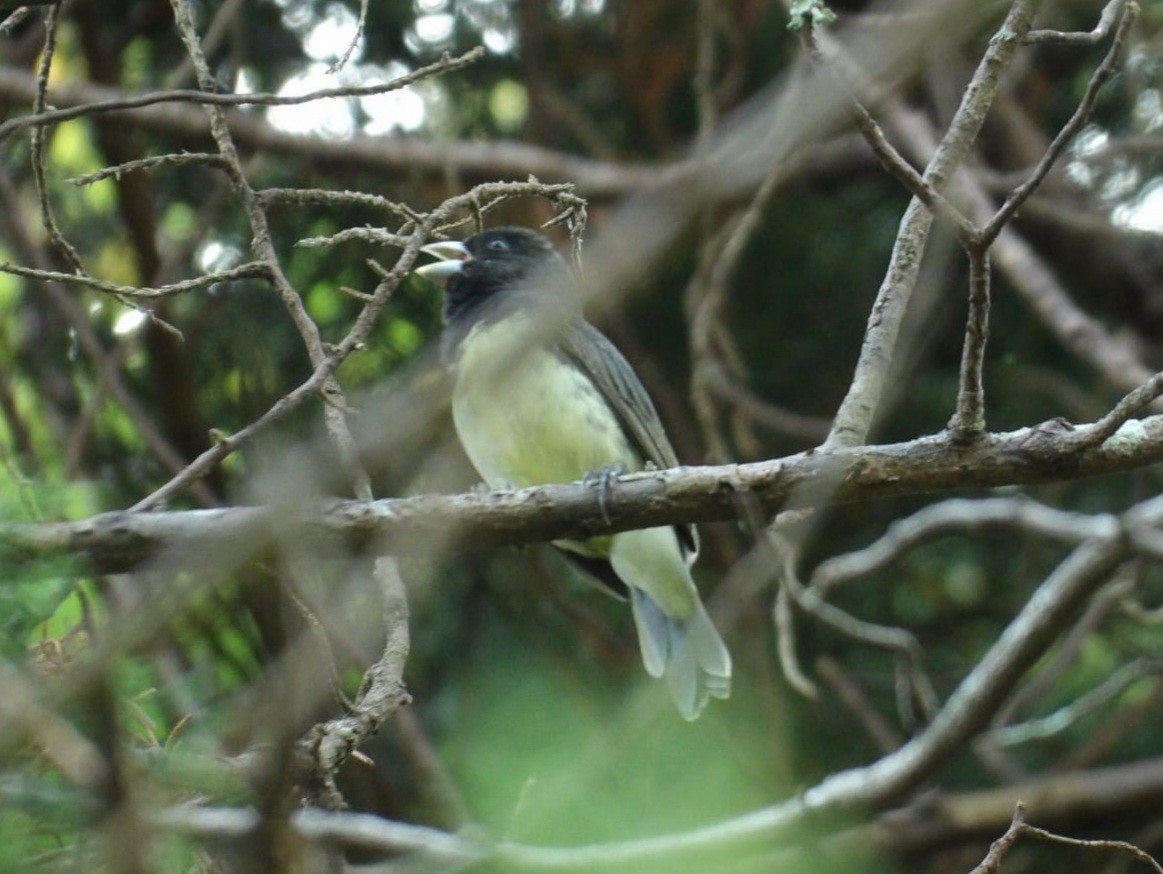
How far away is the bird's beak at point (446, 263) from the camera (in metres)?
4.86

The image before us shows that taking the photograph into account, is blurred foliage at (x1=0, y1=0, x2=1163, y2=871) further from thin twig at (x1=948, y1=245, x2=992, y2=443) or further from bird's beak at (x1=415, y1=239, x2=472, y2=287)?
thin twig at (x1=948, y1=245, x2=992, y2=443)

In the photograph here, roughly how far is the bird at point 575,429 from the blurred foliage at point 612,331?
20 cm

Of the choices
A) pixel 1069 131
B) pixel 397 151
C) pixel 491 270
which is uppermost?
pixel 397 151

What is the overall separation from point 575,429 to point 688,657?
78 cm

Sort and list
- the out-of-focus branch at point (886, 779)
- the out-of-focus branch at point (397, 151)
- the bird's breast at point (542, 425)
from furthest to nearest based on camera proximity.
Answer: the out-of-focus branch at point (397, 151), the bird's breast at point (542, 425), the out-of-focus branch at point (886, 779)

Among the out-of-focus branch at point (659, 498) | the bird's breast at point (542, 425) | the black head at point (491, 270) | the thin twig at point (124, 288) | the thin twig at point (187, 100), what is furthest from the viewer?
the black head at point (491, 270)

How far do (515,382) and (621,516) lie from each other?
1.73m

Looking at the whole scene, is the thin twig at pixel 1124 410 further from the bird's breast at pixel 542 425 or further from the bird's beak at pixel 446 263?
the bird's beak at pixel 446 263

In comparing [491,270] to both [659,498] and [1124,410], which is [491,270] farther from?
[1124,410]

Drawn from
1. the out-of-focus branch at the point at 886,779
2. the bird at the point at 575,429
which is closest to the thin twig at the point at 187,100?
the out-of-focus branch at the point at 886,779

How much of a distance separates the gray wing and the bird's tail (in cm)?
24

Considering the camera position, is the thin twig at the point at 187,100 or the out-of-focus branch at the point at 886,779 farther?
the out-of-focus branch at the point at 886,779

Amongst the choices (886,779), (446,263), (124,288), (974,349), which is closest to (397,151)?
(446,263)

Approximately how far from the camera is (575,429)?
4.61 meters
